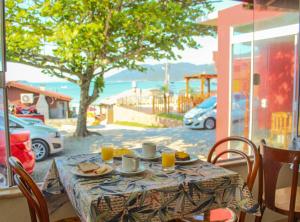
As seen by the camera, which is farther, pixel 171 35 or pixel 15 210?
pixel 171 35

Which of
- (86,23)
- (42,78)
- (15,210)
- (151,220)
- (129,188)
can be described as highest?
(86,23)

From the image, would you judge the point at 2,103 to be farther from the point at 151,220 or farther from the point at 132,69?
the point at 132,69

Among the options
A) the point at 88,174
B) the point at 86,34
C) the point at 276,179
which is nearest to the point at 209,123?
the point at 86,34

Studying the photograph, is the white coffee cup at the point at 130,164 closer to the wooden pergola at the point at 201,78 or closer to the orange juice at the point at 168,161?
the orange juice at the point at 168,161

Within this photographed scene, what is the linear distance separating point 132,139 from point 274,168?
2160 mm

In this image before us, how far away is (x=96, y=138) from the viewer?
355cm

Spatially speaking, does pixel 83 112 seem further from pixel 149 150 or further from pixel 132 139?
pixel 149 150

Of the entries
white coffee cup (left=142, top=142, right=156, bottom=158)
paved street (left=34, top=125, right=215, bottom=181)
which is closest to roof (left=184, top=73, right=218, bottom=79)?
paved street (left=34, top=125, right=215, bottom=181)

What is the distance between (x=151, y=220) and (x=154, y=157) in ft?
1.70

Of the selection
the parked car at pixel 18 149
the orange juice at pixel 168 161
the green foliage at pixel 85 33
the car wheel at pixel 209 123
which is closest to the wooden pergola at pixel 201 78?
the car wheel at pixel 209 123

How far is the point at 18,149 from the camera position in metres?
2.12

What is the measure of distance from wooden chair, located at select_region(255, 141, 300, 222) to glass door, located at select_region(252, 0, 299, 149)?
1.36 metres

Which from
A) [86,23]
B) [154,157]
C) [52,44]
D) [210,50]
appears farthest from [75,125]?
[210,50]

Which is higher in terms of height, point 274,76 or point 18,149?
point 274,76
